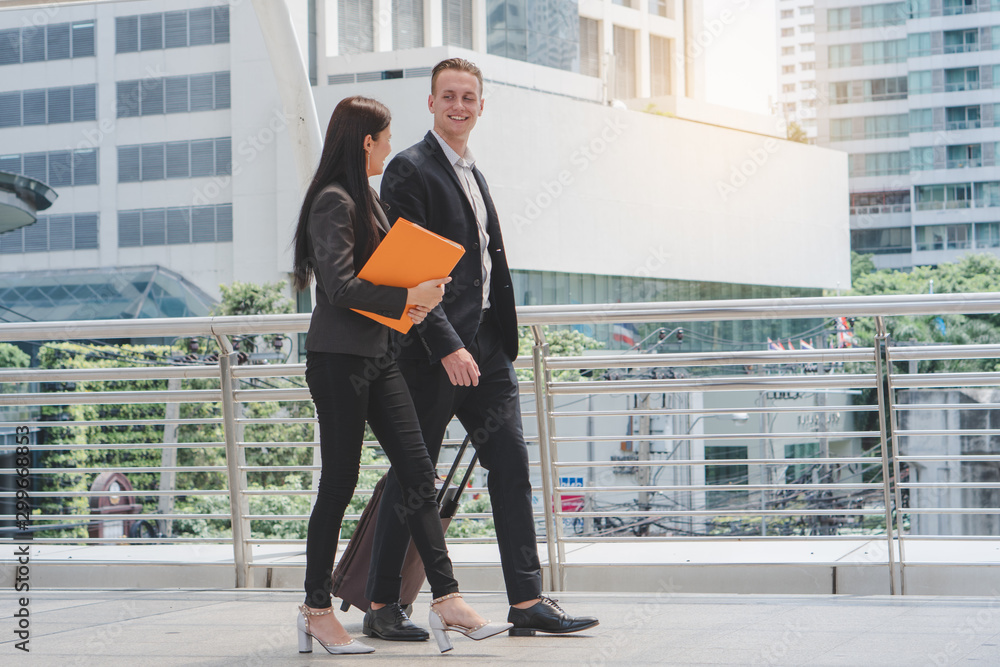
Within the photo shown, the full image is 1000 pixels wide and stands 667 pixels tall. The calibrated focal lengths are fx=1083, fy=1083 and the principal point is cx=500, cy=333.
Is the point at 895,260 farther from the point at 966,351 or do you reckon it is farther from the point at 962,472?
the point at 966,351

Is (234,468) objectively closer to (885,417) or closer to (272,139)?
(885,417)

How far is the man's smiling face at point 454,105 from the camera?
11.8ft

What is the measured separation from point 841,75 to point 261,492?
9137 centimetres

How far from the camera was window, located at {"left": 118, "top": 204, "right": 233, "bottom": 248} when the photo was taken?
4875 cm

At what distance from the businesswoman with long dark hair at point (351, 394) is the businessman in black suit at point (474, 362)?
0.61 ft

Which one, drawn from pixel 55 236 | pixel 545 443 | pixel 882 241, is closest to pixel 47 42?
pixel 55 236

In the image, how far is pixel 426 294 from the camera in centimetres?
317

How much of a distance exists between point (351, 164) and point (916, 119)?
88106 millimetres

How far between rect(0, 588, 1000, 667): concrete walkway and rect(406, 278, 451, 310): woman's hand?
1.02m

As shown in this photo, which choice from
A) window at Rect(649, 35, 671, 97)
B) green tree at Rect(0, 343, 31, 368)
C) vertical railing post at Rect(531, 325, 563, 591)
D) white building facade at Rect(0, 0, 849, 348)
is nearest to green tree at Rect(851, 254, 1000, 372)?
white building facade at Rect(0, 0, 849, 348)

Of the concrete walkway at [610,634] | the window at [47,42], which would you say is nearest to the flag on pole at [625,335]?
the window at [47,42]

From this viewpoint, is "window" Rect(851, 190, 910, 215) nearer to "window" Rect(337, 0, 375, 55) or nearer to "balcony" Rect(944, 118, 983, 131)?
"balcony" Rect(944, 118, 983, 131)

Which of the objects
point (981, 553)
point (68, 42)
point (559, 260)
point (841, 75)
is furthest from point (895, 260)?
point (981, 553)

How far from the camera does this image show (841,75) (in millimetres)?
88562
